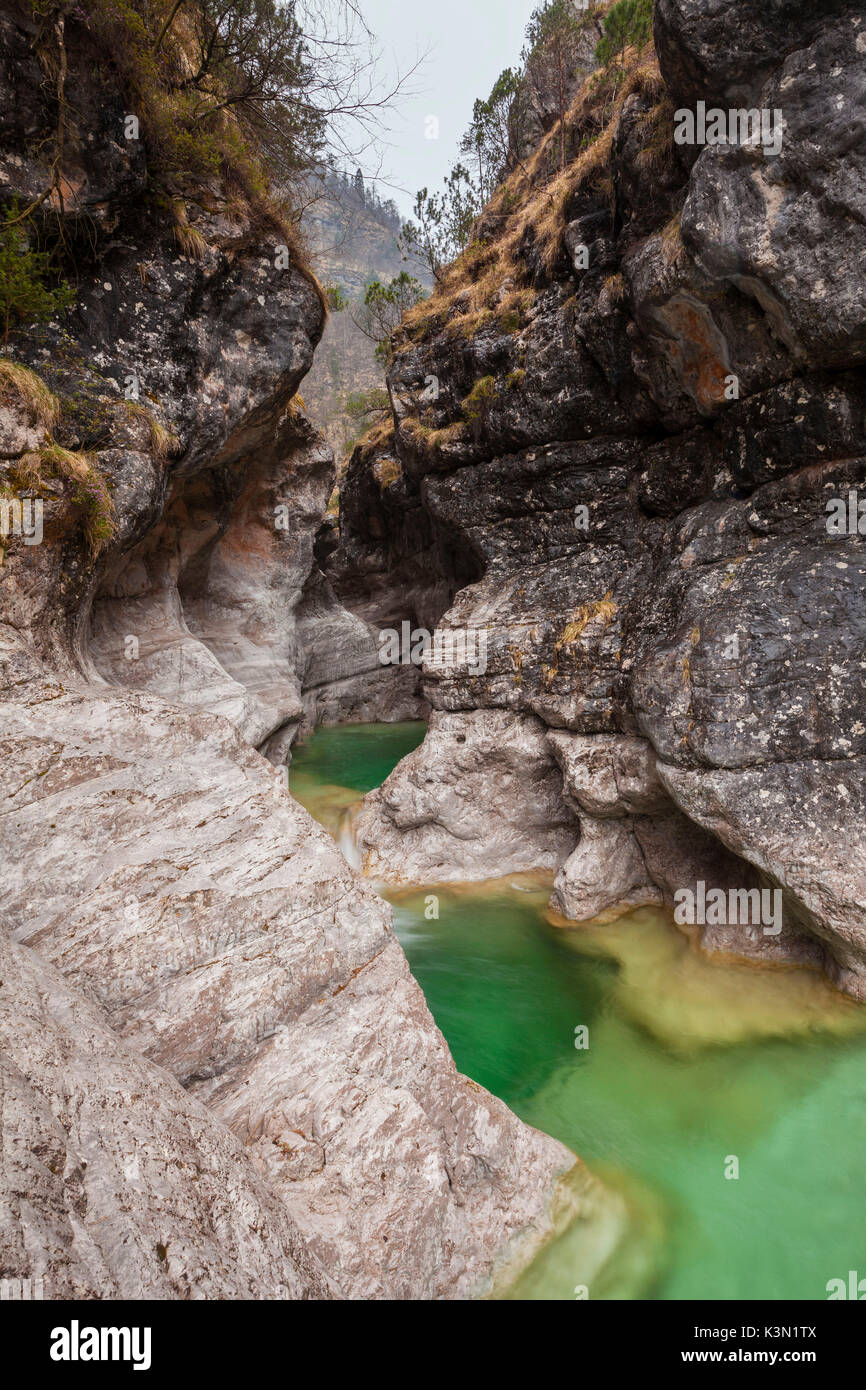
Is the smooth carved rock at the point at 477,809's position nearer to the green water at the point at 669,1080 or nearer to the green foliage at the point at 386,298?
the green water at the point at 669,1080

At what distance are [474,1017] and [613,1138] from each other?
2.08m

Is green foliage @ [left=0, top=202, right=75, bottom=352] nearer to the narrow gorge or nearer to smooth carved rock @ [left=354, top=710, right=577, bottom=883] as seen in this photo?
the narrow gorge

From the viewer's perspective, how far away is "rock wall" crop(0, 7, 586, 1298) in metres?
2.58

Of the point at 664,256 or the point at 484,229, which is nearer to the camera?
the point at 664,256

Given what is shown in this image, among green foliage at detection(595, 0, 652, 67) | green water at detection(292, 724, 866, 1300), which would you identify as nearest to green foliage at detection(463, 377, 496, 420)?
green foliage at detection(595, 0, 652, 67)

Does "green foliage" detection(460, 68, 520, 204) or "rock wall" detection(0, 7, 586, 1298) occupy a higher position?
"green foliage" detection(460, 68, 520, 204)

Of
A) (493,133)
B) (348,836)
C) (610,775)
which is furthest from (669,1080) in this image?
(493,133)

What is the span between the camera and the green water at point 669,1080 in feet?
14.7

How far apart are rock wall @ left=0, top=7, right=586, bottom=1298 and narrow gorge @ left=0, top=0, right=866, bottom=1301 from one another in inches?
1.1

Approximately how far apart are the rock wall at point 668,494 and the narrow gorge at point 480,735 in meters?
0.05

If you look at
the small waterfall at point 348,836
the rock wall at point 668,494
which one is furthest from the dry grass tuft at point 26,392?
the small waterfall at point 348,836

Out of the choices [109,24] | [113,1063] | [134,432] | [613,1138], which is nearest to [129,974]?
[113,1063]
